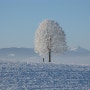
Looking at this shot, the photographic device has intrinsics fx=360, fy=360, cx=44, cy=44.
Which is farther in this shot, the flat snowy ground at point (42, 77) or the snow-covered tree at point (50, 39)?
the snow-covered tree at point (50, 39)

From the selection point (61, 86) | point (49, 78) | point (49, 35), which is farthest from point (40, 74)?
point (49, 35)

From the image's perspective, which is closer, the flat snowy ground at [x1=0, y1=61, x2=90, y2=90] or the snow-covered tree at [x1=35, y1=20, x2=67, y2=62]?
the flat snowy ground at [x1=0, y1=61, x2=90, y2=90]

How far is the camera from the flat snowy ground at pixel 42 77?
36.8 m

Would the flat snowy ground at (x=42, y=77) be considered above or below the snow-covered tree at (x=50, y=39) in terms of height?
below

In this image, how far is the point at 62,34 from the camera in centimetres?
7838

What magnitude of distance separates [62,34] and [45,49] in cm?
501

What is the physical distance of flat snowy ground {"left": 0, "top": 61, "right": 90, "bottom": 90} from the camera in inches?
1449

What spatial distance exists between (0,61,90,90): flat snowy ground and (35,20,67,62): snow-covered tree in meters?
29.5

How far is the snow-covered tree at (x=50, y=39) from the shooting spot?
7700 cm

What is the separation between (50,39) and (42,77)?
3688cm

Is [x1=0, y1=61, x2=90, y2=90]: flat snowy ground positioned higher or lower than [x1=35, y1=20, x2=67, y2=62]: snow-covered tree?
lower

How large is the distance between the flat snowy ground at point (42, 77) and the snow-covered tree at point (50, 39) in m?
29.5

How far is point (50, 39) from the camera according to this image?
252 ft

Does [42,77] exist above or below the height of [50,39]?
below
